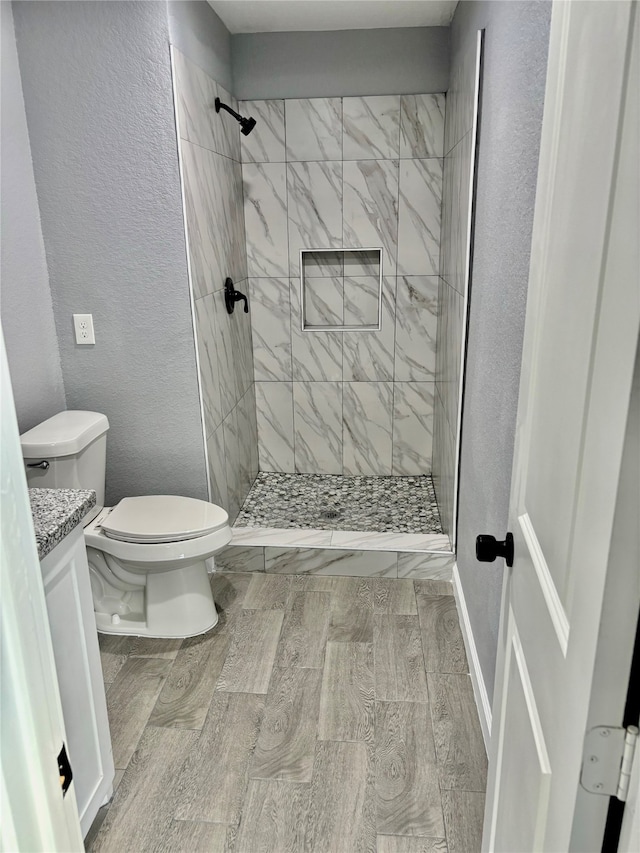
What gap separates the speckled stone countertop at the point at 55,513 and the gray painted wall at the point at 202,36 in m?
Answer: 1.74

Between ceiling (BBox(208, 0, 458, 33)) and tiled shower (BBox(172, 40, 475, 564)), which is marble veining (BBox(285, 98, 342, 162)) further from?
ceiling (BBox(208, 0, 458, 33))

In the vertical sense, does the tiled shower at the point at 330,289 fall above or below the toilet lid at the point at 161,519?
above

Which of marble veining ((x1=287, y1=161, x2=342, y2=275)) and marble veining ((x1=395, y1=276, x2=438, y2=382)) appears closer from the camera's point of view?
marble veining ((x1=287, y1=161, x2=342, y2=275))

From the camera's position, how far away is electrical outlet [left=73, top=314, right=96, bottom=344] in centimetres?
273

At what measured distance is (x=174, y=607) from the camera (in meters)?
2.56

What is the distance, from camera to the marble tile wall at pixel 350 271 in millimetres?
3385

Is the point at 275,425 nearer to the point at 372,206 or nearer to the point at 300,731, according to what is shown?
the point at 372,206

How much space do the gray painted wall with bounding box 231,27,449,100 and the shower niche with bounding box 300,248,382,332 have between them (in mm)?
798

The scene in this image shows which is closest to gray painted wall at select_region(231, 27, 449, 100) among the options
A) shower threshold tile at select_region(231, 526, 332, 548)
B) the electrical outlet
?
the electrical outlet

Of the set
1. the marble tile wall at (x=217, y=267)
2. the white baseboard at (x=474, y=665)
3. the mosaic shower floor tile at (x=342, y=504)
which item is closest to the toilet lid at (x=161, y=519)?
the marble tile wall at (x=217, y=267)

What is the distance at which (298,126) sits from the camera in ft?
11.1

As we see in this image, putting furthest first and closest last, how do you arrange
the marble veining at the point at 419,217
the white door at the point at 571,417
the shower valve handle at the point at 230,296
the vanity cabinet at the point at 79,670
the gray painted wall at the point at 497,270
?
1. the marble veining at the point at 419,217
2. the shower valve handle at the point at 230,296
3. the gray painted wall at the point at 497,270
4. the vanity cabinet at the point at 79,670
5. the white door at the point at 571,417

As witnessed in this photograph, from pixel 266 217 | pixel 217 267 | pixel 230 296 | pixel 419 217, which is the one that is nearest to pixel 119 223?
pixel 217 267

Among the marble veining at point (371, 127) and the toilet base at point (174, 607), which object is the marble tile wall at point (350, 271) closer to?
the marble veining at point (371, 127)
